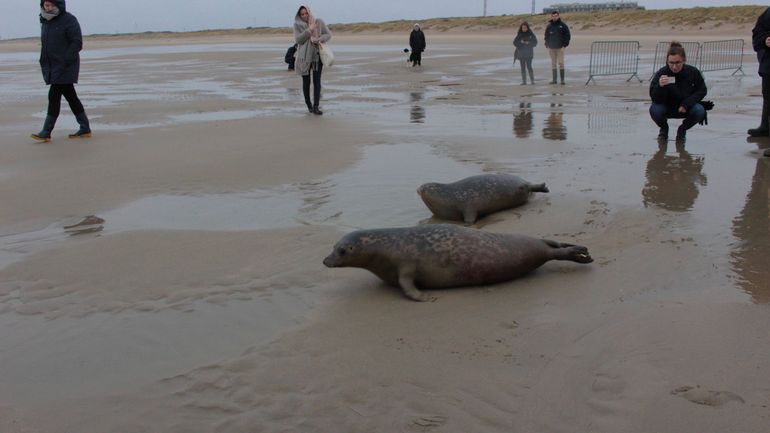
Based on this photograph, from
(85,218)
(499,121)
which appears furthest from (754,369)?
(499,121)

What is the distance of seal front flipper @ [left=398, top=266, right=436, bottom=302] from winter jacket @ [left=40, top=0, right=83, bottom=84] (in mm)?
7689

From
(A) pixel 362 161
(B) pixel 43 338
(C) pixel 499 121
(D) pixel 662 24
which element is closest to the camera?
(B) pixel 43 338

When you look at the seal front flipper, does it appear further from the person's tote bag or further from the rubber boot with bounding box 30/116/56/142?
the person's tote bag

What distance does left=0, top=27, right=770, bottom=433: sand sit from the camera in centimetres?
290

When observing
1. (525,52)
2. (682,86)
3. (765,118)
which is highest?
(525,52)

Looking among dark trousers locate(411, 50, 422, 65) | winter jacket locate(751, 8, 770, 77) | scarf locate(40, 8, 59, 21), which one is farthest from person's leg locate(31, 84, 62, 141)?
dark trousers locate(411, 50, 422, 65)

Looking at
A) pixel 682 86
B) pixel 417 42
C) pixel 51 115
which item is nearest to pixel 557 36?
Answer: pixel 417 42

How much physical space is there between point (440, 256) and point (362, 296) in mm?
525

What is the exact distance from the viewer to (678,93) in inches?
343

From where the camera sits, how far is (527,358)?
3.24 metres

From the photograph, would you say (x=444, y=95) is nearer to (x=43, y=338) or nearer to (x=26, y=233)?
(x=26, y=233)

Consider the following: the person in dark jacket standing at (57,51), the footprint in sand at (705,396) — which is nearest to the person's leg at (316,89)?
the person in dark jacket standing at (57,51)

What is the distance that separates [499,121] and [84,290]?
26.2ft

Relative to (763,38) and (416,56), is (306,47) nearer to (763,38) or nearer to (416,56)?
(763,38)
